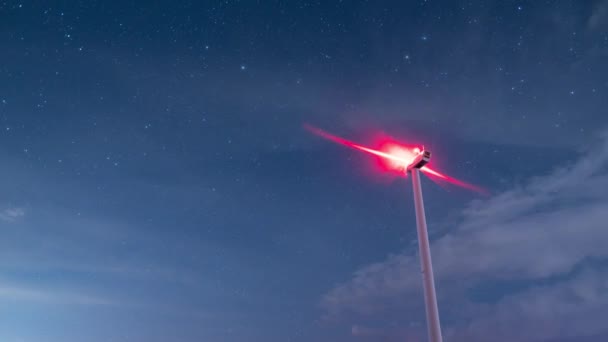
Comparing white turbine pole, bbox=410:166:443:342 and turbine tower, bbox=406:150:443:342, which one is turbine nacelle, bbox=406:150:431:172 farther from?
white turbine pole, bbox=410:166:443:342

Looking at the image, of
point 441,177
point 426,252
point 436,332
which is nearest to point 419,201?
point 426,252

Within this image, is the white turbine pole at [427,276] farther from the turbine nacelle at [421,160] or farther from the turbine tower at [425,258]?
the turbine nacelle at [421,160]

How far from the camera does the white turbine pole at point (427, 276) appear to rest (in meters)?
14.8

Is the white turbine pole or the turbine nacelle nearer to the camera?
the white turbine pole

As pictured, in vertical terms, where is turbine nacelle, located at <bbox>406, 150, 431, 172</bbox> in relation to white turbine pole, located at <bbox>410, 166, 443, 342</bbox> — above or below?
above

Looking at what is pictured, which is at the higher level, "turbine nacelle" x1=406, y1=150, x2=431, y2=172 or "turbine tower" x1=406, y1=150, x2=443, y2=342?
"turbine nacelle" x1=406, y1=150, x2=431, y2=172

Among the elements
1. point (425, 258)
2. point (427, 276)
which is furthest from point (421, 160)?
point (427, 276)

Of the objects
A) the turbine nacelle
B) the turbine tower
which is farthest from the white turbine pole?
the turbine nacelle

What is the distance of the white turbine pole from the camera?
1476 centimetres

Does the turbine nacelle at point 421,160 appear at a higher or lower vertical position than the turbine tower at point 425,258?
higher

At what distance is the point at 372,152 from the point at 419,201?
529 centimetres

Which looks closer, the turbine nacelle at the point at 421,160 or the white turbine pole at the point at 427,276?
the white turbine pole at the point at 427,276

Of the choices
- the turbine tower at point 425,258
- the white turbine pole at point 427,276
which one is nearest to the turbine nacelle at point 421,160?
the turbine tower at point 425,258

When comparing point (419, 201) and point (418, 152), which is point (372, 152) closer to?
point (418, 152)
